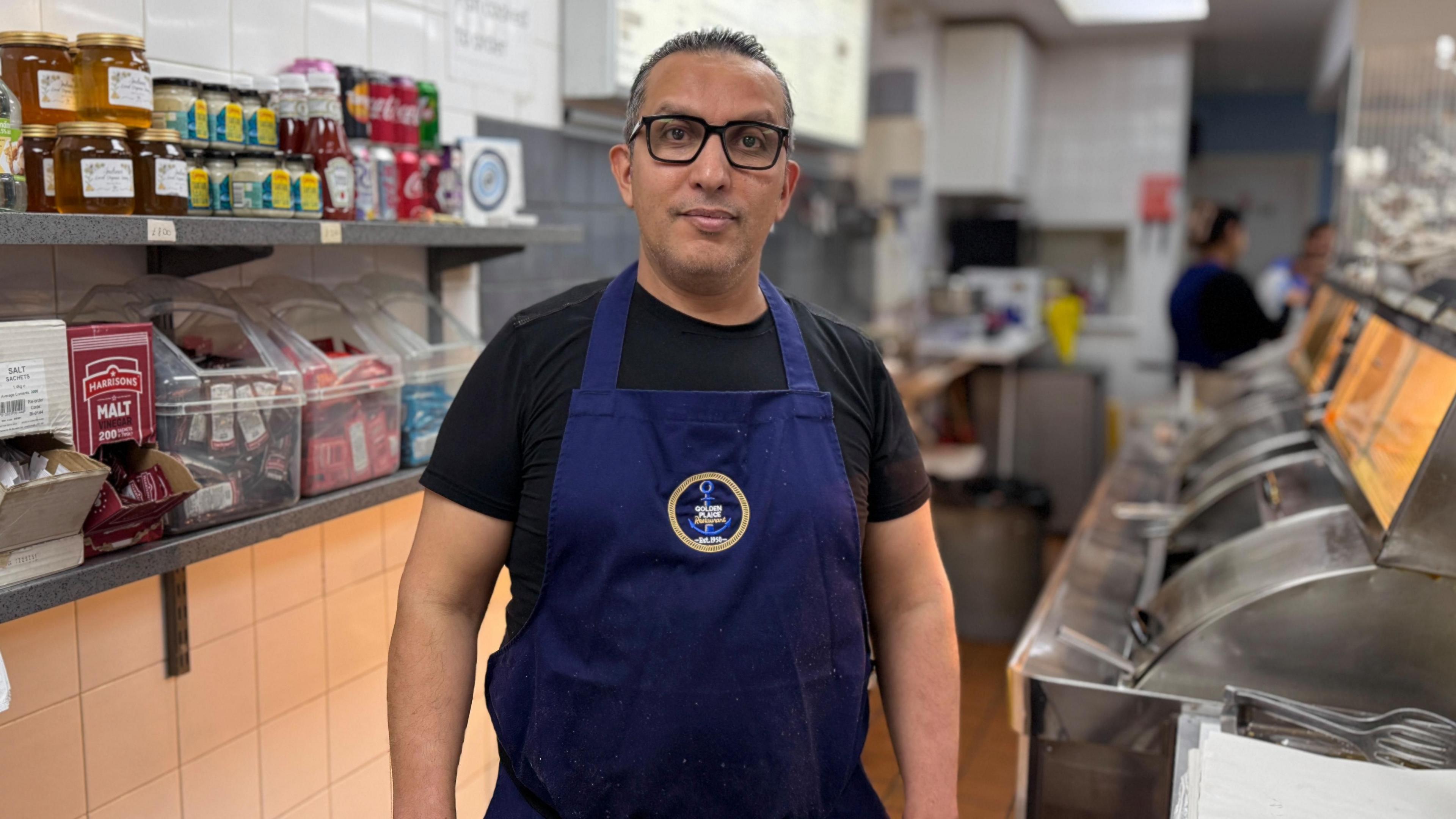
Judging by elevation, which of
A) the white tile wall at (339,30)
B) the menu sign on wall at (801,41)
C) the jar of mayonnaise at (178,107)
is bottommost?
the jar of mayonnaise at (178,107)

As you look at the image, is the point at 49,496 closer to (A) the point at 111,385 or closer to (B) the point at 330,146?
(A) the point at 111,385

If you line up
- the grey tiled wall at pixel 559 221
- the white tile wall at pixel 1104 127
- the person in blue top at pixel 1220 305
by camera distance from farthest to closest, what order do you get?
the white tile wall at pixel 1104 127, the person in blue top at pixel 1220 305, the grey tiled wall at pixel 559 221

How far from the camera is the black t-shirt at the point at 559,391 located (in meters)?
1.45

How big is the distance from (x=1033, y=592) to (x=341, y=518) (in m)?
3.34

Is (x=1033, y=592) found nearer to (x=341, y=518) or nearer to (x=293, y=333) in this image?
(x=341, y=518)

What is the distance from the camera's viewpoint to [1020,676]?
1.93 m

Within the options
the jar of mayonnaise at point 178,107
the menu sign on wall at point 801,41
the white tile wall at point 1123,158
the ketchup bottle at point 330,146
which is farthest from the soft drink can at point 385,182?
the white tile wall at point 1123,158

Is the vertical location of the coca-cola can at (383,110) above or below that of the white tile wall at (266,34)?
below

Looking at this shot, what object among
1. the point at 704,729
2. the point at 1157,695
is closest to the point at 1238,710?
the point at 1157,695

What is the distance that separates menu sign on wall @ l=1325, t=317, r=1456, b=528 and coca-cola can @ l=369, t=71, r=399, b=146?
1.81 m

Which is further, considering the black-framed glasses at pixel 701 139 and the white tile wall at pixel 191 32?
the white tile wall at pixel 191 32

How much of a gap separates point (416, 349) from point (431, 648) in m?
0.90

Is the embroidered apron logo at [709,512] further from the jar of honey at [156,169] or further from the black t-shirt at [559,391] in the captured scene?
the jar of honey at [156,169]

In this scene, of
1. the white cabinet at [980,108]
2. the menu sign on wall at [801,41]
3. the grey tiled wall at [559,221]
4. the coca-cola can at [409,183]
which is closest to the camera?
the coca-cola can at [409,183]
